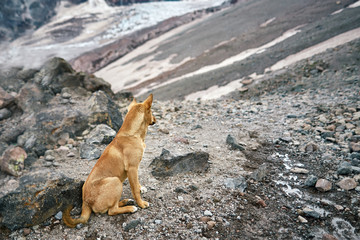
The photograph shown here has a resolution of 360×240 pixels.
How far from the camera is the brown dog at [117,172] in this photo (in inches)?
130

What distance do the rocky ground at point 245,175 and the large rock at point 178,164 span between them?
0.08 meters

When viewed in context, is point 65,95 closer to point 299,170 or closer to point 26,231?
point 26,231

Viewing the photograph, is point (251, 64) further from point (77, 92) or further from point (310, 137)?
point (77, 92)

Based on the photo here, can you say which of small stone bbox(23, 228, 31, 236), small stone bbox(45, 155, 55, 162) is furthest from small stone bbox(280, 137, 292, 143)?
small stone bbox(45, 155, 55, 162)

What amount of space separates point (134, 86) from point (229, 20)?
18676 millimetres

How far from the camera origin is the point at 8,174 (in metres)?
5.27

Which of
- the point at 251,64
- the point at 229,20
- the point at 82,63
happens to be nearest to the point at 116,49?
the point at 82,63

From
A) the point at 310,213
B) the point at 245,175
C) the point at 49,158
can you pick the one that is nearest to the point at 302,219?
the point at 310,213

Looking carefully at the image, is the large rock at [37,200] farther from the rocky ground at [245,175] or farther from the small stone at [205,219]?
the small stone at [205,219]

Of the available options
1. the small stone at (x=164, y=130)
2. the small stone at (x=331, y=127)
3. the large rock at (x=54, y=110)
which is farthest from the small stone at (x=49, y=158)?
the small stone at (x=331, y=127)

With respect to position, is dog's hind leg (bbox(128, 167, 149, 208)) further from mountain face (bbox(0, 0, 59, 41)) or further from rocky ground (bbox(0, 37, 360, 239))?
mountain face (bbox(0, 0, 59, 41))

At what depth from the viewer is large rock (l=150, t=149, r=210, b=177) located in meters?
4.61

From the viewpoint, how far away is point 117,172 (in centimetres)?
350

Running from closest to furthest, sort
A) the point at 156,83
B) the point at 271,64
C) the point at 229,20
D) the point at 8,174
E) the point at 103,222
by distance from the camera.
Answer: the point at 103,222
the point at 8,174
the point at 271,64
the point at 156,83
the point at 229,20
